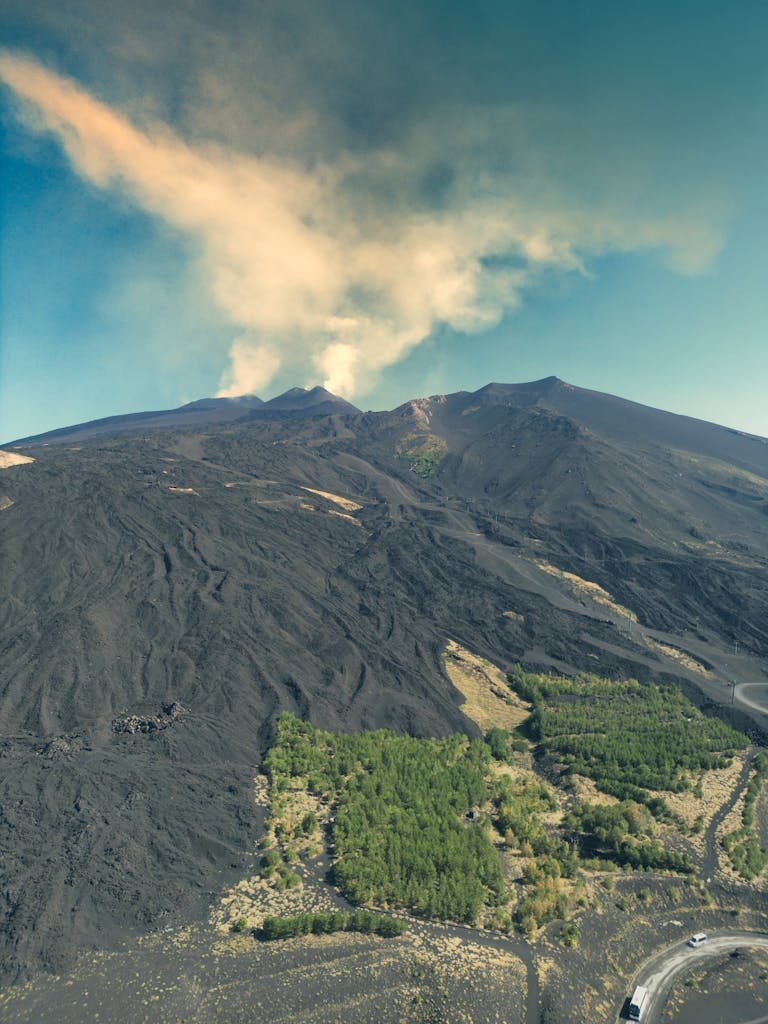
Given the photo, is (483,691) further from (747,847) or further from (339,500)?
(339,500)

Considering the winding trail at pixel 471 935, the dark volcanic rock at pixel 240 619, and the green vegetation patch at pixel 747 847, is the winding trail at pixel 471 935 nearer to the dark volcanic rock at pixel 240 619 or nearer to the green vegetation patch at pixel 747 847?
the dark volcanic rock at pixel 240 619

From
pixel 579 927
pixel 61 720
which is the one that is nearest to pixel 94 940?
pixel 61 720

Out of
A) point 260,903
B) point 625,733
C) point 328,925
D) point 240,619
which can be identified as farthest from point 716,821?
point 240,619

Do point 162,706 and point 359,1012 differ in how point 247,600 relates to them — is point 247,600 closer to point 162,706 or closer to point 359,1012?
point 162,706

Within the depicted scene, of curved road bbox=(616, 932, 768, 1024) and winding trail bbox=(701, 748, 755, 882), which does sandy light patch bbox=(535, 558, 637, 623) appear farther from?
curved road bbox=(616, 932, 768, 1024)

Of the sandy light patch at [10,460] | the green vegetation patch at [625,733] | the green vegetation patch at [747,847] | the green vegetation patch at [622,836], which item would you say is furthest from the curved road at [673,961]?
the sandy light patch at [10,460]

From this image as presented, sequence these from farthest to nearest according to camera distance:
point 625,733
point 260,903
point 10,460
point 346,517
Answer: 1. point 346,517
2. point 10,460
3. point 625,733
4. point 260,903

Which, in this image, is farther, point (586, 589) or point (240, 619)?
point (586, 589)
